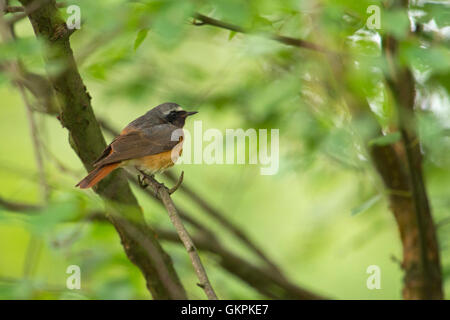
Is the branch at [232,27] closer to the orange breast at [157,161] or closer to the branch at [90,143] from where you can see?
the branch at [90,143]

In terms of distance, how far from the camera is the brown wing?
296 centimetres

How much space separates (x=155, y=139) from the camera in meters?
3.78

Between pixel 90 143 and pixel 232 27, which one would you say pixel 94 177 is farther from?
pixel 232 27

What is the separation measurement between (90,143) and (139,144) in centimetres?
78

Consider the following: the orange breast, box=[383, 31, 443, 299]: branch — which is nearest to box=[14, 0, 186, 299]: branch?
the orange breast

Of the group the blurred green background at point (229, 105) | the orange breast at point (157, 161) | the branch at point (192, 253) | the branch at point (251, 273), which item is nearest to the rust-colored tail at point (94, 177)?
the blurred green background at point (229, 105)

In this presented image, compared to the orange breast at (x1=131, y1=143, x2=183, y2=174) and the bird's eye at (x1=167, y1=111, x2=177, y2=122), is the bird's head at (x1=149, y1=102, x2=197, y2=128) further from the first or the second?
the orange breast at (x1=131, y1=143, x2=183, y2=174)

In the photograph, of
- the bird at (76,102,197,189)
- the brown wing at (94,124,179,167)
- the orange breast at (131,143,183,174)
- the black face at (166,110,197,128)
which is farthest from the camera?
the black face at (166,110,197,128)

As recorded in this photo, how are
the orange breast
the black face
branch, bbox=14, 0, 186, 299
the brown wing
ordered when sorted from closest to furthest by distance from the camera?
branch, bbox=14, 0, 186, 299 → the brown wing → the orange breast → the black face

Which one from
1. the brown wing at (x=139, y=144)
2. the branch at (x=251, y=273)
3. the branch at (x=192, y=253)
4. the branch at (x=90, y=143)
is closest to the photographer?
the branch at (x=192, y=253)

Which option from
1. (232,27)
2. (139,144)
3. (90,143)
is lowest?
(139,144)

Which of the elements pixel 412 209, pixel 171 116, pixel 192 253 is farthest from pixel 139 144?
pixel 412 209

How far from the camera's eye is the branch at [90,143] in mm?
2510

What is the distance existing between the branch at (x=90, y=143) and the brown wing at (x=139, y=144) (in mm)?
100
